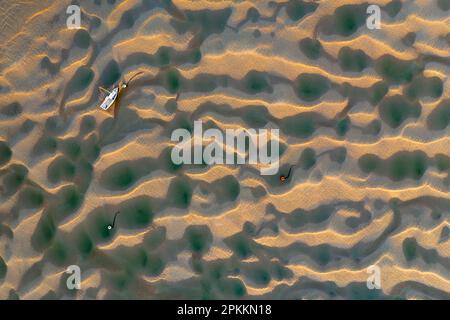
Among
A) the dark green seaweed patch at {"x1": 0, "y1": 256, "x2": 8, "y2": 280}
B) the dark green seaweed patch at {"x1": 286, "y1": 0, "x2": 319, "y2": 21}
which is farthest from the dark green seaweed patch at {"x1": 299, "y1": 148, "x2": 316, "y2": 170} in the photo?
the dark green seaweed patch at {"x1": 0, "y1": 256, "x2": 8, "y2": 280}

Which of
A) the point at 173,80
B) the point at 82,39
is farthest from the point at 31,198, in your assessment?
the point at 173,80

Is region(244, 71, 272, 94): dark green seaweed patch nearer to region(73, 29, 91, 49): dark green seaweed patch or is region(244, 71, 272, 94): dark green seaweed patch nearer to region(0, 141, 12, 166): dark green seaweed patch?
region(73, 29, 91, 49): dark green seaweed patch

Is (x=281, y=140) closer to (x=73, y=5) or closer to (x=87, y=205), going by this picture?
(x=87, y=205)

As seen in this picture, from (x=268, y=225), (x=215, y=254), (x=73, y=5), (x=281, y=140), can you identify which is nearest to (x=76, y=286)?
(x=215, y=254)

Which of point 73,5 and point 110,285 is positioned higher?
point 73,5

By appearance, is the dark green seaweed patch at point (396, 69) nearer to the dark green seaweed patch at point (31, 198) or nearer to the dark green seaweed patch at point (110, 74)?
the dark green seaweed patch at point (110, 74)

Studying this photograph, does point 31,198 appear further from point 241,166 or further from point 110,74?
point 241,166
